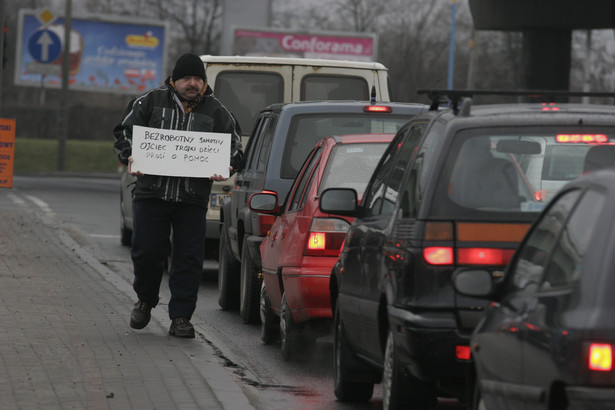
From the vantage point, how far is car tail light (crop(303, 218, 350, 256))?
9.42 meters

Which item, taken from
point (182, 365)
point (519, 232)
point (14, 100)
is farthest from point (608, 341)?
point (14, 100)

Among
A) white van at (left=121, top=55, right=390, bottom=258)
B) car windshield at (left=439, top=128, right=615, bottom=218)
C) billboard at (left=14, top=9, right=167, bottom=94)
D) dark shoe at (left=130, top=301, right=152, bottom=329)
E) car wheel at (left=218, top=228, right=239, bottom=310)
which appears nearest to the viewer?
car windshield at (left=439, top=128, right=615, bottom=218)

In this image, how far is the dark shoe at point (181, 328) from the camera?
10156 mm

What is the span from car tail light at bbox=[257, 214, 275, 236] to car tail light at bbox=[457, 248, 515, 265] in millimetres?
5344

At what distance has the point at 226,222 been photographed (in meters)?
13.7

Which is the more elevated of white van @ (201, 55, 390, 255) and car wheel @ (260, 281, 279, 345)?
white van @ (201, 55, 390, 255)

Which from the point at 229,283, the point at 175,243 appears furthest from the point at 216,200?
the point at 175,243

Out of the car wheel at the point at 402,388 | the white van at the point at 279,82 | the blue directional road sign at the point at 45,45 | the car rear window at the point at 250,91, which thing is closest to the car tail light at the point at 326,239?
the car wheel at the point at 402,388

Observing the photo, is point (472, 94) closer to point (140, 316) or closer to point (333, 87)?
point (140, 316)

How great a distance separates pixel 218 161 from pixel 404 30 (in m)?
61.7

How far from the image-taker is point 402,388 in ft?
22.0

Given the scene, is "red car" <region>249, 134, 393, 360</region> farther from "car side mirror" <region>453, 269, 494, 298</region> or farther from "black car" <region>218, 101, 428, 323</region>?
"car side mirror" <region>453, 269, 494, 298</region>

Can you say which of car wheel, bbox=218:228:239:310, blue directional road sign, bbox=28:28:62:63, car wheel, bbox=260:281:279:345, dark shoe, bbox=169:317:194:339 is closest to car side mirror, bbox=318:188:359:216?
dark shoe, bbox=169:317:194:339

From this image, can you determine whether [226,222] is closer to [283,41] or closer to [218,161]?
[218,161]
